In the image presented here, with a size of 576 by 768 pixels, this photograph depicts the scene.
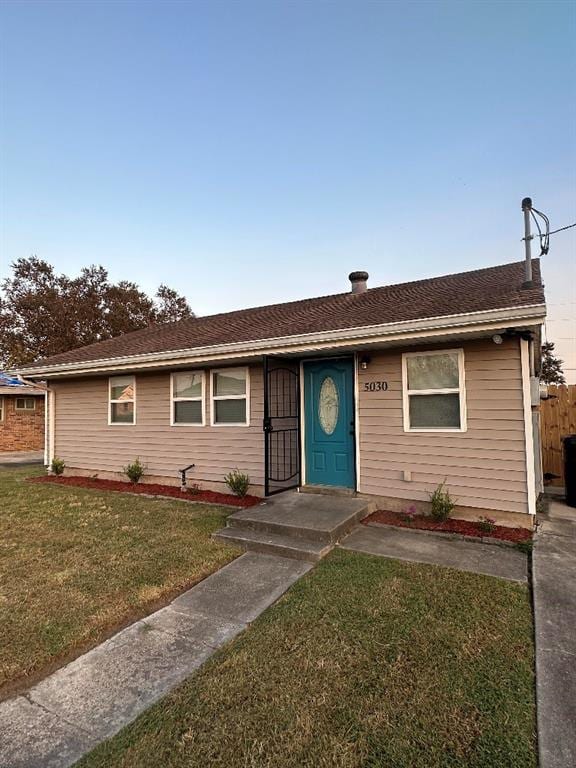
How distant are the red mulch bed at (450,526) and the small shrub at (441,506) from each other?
0.08m

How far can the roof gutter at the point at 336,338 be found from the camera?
176 inches

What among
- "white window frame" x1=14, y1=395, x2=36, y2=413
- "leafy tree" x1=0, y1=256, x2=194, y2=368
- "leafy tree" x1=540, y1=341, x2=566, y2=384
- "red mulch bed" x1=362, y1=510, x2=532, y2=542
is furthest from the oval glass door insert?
"leafy tree" x1=540, y1=341, x2=566, y2=384

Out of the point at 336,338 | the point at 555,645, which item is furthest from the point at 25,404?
the point at 555,645

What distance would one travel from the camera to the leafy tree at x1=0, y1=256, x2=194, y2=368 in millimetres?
23562

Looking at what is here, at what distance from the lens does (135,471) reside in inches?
324

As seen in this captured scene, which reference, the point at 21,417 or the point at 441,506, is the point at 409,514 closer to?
the point at 441,506

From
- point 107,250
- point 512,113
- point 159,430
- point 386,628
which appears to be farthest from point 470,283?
point 107,250

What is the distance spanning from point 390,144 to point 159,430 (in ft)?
29.4

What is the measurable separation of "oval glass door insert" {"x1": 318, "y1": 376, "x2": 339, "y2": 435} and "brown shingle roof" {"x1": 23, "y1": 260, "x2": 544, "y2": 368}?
0.99 metres

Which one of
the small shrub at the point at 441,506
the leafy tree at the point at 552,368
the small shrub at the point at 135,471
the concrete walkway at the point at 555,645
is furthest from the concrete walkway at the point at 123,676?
the leafy tree at the point at 552,368

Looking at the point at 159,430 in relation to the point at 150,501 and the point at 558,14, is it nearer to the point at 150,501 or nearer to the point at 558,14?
the point at 150,501

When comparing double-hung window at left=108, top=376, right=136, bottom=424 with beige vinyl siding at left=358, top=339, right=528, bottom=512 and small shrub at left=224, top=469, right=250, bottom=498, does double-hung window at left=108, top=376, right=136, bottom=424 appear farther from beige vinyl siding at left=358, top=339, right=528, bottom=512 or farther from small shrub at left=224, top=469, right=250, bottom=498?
beige vinyl siding at left=358, top=339, right=528, bottom=512

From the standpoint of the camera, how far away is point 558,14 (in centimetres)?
726

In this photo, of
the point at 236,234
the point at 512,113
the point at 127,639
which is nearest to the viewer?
the point at 127,639
